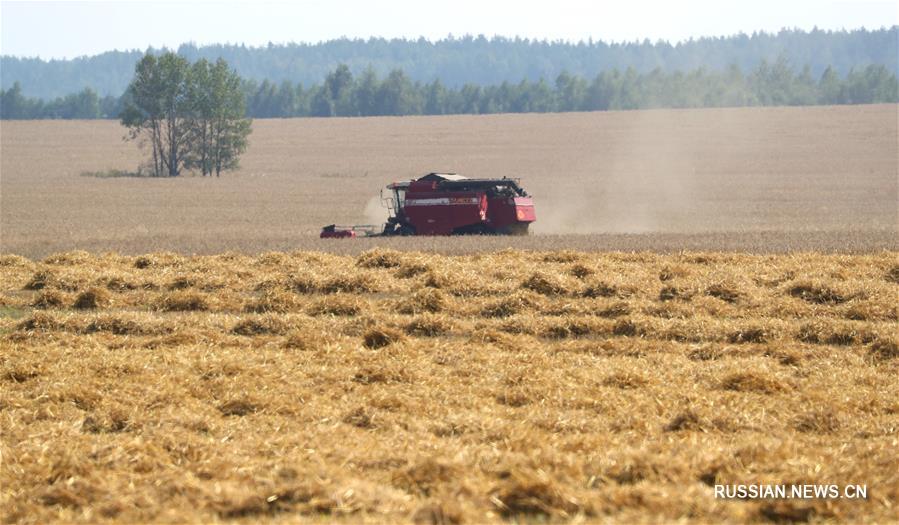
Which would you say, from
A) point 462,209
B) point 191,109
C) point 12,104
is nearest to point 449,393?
point 462,209

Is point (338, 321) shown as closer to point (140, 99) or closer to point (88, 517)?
point (88, 517)

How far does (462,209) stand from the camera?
3228cm

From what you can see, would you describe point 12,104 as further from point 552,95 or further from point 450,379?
point 450,379

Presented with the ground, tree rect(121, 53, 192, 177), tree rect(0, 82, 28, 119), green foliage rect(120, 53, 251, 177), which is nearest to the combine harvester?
the ground

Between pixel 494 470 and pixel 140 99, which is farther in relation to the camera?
pixel 140 99

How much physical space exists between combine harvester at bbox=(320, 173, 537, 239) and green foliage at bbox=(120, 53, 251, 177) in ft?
149

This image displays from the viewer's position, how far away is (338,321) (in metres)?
16.1

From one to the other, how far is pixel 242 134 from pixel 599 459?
7164 cm

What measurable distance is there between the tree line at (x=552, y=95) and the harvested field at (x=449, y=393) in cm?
12606

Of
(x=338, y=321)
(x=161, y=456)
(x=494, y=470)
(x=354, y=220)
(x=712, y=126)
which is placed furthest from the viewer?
(x=712, y=126)

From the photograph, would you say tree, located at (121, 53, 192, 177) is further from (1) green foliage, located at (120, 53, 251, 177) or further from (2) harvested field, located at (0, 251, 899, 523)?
(2) harvested field, located at (0, 251, 899, 523)

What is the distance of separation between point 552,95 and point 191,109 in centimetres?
8747

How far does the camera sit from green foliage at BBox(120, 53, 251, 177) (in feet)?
247

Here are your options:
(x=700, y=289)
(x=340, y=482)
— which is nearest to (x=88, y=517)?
(x=340, y=482)
